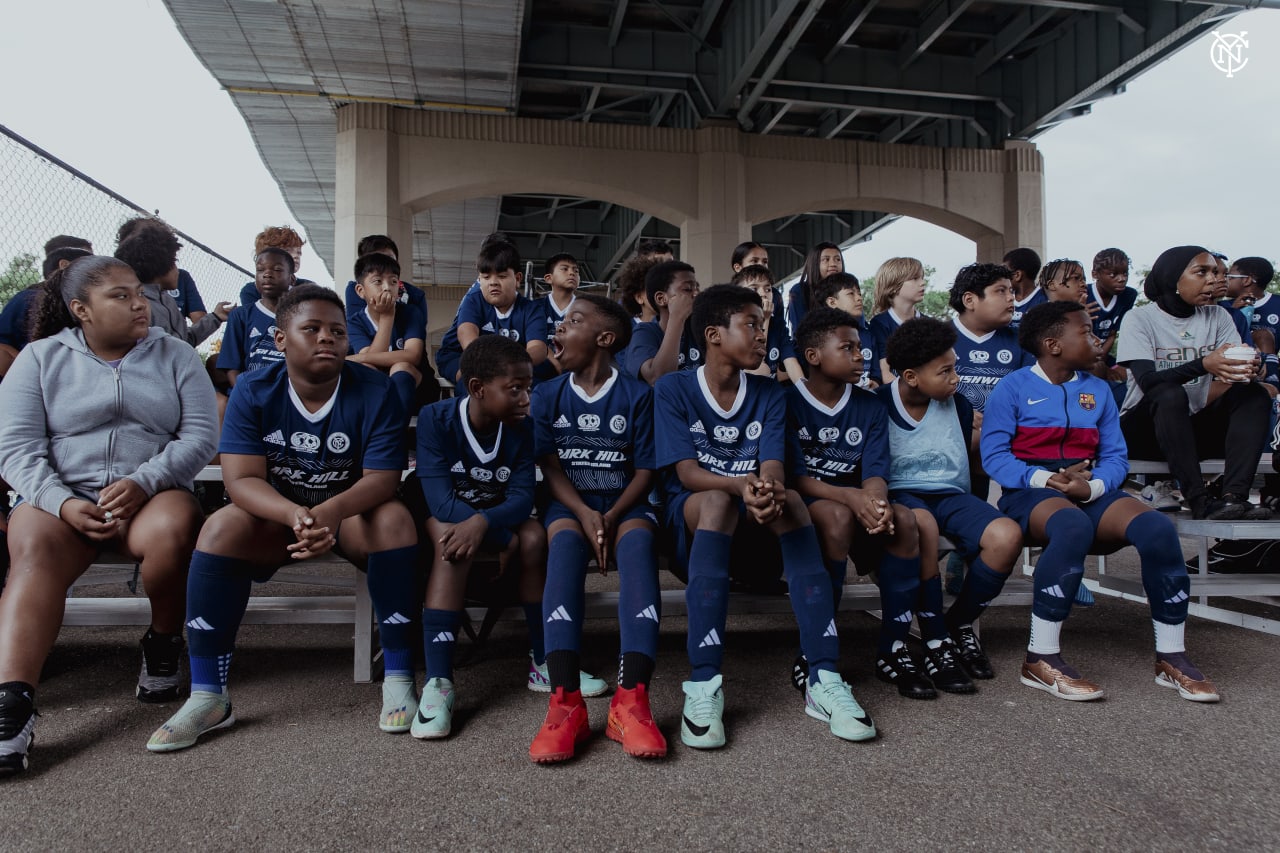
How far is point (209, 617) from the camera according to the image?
7.55ft

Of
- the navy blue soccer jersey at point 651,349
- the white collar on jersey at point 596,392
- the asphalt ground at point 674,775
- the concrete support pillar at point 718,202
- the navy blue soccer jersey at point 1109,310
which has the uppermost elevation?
the concrete support pillar at point 718,202

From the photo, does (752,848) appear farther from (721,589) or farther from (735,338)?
(735,338)

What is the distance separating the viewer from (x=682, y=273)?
12.0 ft

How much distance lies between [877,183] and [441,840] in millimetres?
11386

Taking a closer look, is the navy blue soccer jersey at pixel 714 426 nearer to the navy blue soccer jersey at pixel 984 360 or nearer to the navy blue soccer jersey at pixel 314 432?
the navy blue soccer jersey at pixel 314 432

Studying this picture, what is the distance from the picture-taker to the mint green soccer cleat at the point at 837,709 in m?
2.18

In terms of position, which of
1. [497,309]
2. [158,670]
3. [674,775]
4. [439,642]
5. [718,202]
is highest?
[718,202]

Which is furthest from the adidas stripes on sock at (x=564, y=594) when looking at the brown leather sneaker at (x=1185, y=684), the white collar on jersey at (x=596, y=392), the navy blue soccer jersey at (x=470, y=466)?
the brown leather sneaker at (x=1185, y=684)

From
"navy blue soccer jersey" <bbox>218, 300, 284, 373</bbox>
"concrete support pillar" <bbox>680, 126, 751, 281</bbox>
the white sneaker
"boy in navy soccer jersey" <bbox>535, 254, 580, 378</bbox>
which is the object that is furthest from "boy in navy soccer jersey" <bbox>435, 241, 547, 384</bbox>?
"concrete support pillar" <bbox>680, 126, 751, 281</bbox>

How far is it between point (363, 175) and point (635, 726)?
9098mm

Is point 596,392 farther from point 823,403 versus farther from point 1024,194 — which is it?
point 1024,194

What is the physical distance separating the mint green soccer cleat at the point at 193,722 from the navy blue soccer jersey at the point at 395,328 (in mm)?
2011

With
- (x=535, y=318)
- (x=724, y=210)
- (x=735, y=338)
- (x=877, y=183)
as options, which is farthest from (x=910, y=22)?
(x=735, y=338)

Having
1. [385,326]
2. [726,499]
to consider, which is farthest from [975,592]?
[385,326]
